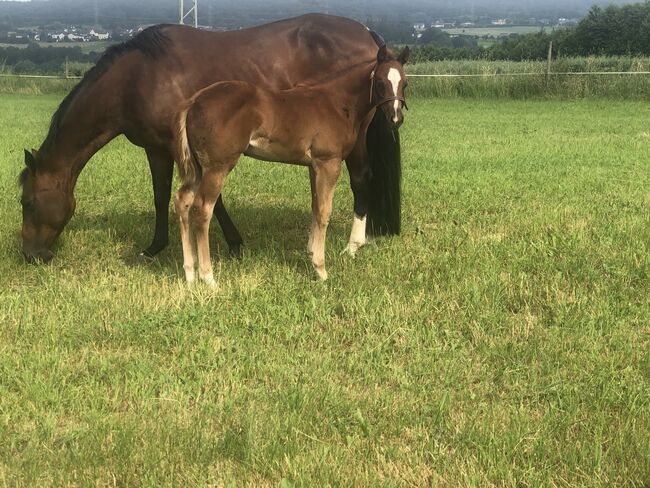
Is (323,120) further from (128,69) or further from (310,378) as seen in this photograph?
(310,378)

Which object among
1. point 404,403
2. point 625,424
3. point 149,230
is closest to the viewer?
point 625,424

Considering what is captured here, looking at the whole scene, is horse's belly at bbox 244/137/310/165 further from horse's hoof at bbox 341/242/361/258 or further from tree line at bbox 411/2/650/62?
tree line at bbox 411/2/650/62

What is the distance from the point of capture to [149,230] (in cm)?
605

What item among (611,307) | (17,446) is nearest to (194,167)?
(17,446)

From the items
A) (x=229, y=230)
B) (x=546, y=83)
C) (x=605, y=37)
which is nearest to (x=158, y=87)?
(x=229, y=230)

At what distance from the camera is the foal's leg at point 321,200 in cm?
434

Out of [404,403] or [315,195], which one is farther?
[315,195]

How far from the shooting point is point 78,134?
482cm

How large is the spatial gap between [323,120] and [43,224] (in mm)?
2341

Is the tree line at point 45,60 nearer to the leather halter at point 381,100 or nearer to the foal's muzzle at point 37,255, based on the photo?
the foal's muzzle at point 37,255

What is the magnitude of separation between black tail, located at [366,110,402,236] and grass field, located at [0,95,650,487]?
23 centimetres

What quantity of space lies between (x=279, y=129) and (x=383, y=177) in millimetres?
1534

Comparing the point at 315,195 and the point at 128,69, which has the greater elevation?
the point at 128,69

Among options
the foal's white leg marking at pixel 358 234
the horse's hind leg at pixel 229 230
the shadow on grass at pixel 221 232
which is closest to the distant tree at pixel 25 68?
the shadow on grass at pixel 221 232
